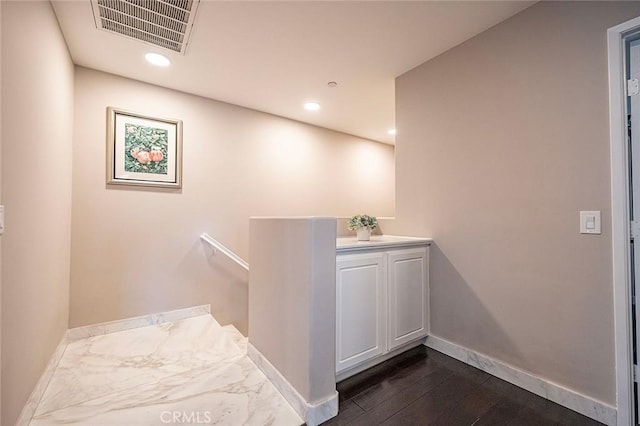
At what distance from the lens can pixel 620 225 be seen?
1.40 m

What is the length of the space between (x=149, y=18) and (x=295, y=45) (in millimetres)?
1002

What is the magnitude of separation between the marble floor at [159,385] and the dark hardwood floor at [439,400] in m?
0.40

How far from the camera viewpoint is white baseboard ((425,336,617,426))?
146 cm

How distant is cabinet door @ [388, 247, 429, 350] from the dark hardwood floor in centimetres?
25

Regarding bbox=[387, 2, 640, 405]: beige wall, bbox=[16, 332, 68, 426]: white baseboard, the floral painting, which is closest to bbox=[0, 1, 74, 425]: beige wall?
bbox=[16, 332, 68, 426]: white baseboard

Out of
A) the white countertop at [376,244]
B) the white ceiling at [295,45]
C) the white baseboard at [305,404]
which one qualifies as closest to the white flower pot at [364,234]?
the white countertop at [376,244]

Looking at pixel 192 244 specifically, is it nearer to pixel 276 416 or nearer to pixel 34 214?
pixel 34 214

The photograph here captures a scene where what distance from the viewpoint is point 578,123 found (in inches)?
61.2

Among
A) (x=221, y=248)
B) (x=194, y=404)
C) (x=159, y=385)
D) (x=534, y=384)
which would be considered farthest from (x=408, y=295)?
(x=221, y=248)

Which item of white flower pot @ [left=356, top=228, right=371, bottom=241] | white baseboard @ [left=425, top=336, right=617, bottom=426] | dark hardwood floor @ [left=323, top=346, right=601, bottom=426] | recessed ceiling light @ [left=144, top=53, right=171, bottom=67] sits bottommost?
dark hardwood floor @ [left=323, top=346, right=601, bottom=426]

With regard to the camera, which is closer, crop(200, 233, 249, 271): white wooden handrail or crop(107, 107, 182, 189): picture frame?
crop(107, 107, 182, 189): picture frame

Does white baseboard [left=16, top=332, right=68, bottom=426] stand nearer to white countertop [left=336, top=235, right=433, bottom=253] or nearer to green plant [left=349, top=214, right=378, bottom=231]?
white countertop [left=336, top=235, right=433, bottom=253]

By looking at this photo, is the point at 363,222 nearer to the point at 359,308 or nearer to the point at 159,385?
the point at 359,308

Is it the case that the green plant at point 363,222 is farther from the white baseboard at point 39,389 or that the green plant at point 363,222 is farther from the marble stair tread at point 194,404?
the white baseboard at point 39,389
